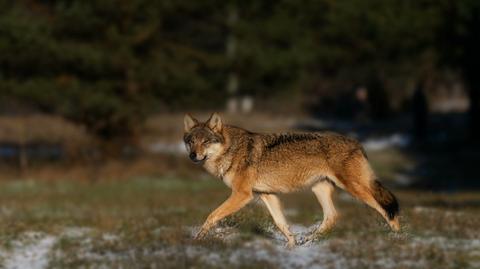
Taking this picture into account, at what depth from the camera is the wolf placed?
11.7m

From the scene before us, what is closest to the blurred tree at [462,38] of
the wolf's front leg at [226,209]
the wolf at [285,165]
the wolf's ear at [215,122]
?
the wolf at [285,165]

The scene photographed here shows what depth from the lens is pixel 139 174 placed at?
116ft

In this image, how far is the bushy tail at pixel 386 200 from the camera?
11875 millimetres

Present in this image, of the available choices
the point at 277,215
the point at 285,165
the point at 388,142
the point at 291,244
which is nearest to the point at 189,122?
the point at 285,165

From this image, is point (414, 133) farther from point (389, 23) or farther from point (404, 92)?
point (404, 92)

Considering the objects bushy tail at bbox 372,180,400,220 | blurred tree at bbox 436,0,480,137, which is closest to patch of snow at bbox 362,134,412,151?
blurred tree at bbox 436,0,480,137

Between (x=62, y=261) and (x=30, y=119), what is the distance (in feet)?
128

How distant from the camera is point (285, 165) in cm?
1202

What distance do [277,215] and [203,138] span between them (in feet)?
5.19

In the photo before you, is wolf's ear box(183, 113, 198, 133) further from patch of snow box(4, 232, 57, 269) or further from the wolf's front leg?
patch of snow box(4, 232, 57, 269)

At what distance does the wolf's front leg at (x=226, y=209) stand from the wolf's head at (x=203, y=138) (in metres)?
0.65

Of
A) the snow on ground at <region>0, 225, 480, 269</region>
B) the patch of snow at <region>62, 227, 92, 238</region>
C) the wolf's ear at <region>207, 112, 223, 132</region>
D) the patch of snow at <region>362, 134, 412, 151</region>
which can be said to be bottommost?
the snow on ground at <region>0, 225, 480, 269</region>

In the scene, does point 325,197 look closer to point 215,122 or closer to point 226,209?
point 226,209

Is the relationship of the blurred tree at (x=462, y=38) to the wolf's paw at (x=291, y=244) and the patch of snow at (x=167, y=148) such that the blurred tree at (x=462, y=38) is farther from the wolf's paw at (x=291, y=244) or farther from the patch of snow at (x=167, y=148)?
the wolf's paw at (x=291, y=244)
